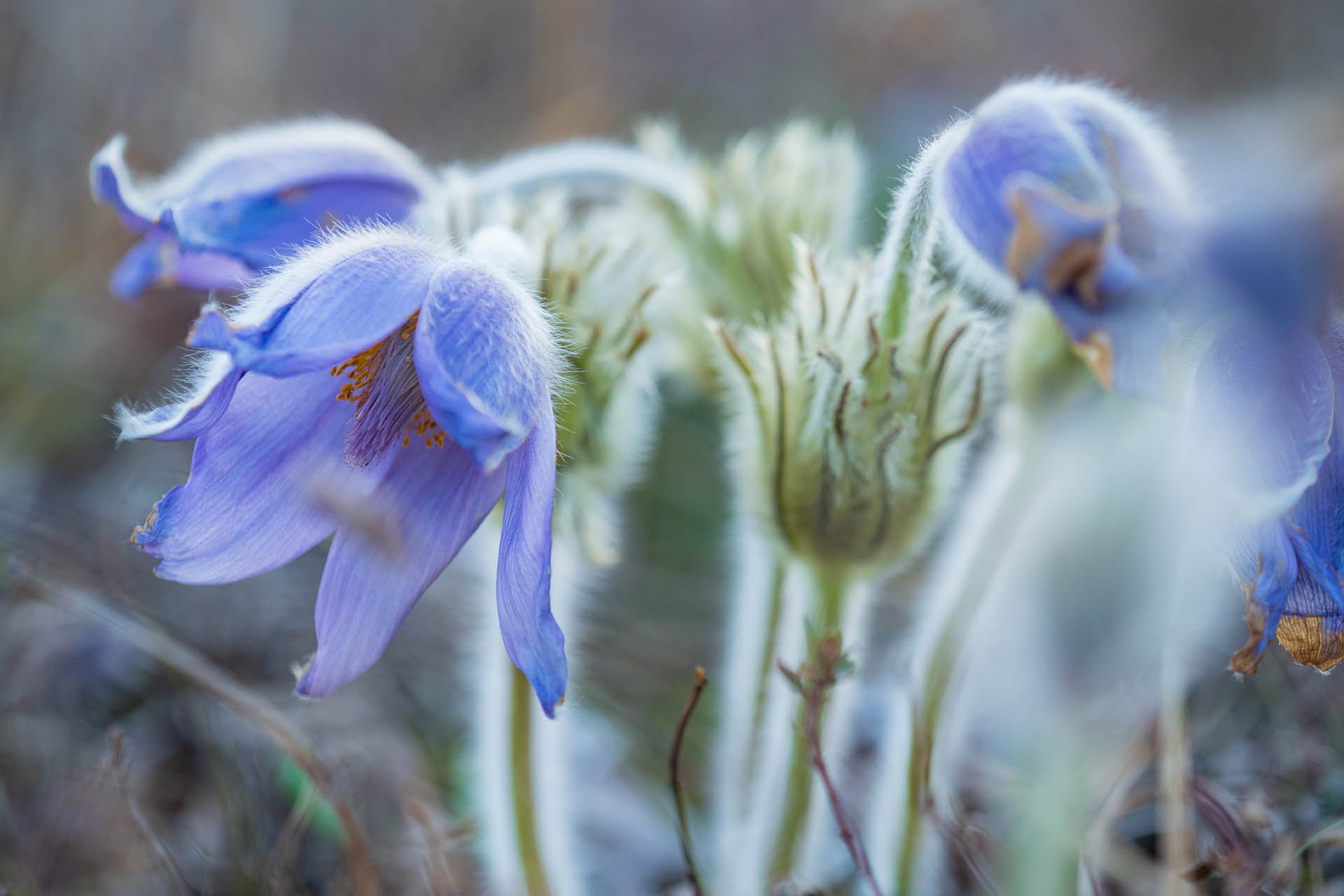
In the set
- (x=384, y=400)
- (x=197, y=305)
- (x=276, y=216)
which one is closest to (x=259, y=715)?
(x=384, y=400)

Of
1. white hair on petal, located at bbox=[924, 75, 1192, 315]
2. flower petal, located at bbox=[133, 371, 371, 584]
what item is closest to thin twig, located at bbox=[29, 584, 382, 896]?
flower petal, located at bbox=[133, 371, 371, 584]

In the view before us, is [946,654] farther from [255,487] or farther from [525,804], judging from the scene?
[255,487]

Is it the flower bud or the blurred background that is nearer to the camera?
the flower bud

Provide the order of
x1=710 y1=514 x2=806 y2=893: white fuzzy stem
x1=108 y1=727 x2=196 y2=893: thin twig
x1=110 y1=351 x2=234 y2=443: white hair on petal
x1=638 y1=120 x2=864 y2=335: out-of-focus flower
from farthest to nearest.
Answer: x1=638 y1=120 x2=864 y2=335: out-of-focus flower, x1=710 y1=514 x2=806 y2=893: white fuzzy stem, x1=108 y1=727 x2=196 y2=893: thin twig, x1=110 y1=351 x2=234 y2=443: white hair on petal

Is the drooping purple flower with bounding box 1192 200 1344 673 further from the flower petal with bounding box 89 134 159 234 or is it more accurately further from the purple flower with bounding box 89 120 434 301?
the flower petal with bounding box 89 134 159 234

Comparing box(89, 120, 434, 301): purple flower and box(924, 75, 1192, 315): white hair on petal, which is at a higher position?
box(924, 75, 1192, 315): white hair on petal

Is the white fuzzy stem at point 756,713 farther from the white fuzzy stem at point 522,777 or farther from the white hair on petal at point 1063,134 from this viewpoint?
the white hair on petal at point 1063,134

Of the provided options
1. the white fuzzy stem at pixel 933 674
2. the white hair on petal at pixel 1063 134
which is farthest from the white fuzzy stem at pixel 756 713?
the white hair on petal at pixel 1063 134

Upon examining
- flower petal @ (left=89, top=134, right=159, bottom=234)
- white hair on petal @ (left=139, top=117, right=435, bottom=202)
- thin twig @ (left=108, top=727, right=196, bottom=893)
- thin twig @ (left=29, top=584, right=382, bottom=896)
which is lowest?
thin twig @ (left=108, top=727, right=196, bottom=893)
